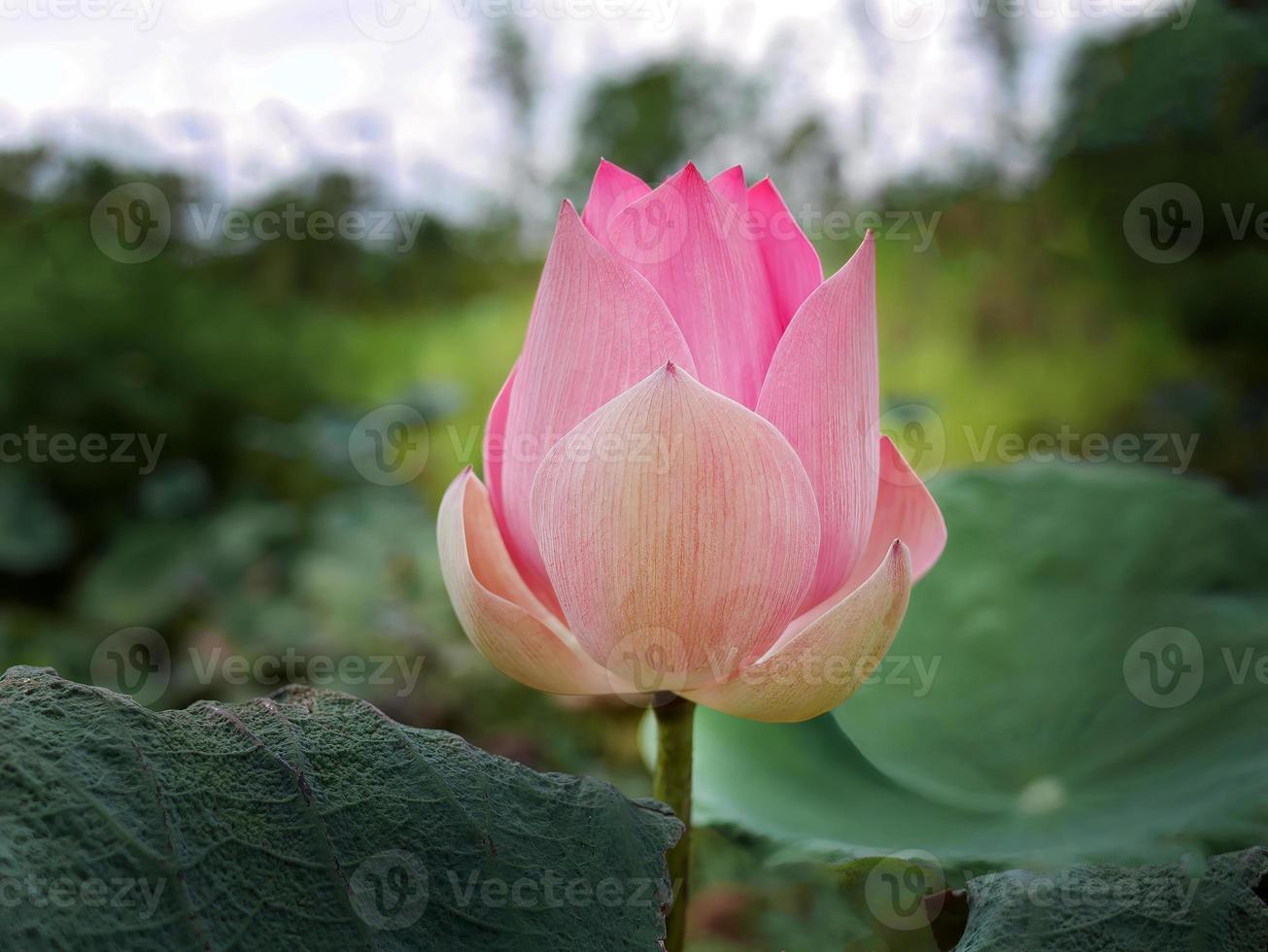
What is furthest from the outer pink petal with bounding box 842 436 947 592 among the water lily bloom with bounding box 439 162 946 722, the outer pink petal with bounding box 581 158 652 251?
the outer pink petal with bounding box 581 158 652 251

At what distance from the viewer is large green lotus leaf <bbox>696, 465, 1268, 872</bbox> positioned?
1.47 ft

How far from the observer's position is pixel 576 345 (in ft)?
0.93

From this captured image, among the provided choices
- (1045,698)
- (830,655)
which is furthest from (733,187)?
(1045,698)

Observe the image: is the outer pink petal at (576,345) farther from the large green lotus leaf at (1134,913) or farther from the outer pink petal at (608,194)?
the large green lotus leaf at (1134,913)

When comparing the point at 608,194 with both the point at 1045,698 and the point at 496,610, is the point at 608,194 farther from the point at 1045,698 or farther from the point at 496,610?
the point at 1045,698

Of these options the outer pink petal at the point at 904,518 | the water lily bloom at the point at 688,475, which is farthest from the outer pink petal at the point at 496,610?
the outer pink petal at the point at 904,518

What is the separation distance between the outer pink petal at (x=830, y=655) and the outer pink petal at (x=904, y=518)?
0.06m

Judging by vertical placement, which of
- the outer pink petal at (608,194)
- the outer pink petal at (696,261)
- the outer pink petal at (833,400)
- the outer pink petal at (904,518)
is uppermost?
the outer pink petal at (608,194)

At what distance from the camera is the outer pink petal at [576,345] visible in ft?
0.90

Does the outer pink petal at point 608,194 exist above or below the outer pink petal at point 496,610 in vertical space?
above

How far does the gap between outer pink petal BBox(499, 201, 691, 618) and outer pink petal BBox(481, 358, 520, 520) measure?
13mm

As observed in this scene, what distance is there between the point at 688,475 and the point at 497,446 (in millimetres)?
94

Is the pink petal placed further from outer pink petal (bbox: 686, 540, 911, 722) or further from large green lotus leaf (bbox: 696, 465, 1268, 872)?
large green lotus leaf (bbox: 696, 465, 1268, 872)

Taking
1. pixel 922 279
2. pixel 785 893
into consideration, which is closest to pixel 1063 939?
pixel 785 893
